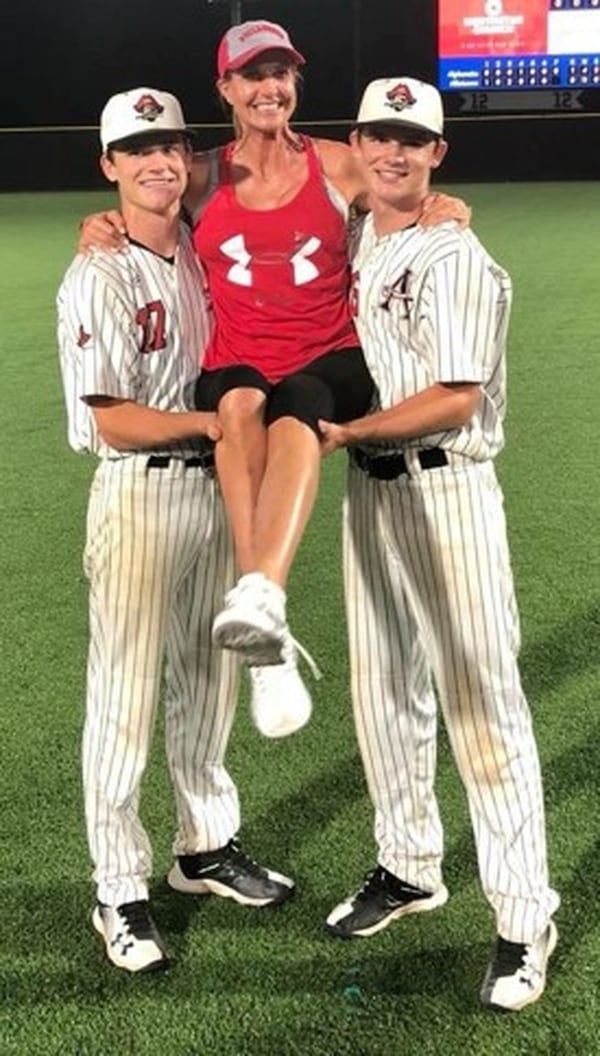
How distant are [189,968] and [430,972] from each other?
0.50 meters

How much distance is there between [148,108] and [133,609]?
99cm

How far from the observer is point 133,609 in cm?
277

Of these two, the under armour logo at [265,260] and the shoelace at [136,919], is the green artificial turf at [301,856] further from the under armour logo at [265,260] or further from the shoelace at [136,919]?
the under armour logo at [265,260]

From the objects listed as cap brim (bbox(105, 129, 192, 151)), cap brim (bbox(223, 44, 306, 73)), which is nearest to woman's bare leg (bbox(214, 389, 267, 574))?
cap brim (bbox(105, 129, 192, 151))

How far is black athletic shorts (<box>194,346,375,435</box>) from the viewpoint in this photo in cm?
250

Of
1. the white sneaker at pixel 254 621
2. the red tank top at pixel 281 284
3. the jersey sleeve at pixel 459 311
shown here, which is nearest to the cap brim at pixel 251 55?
the red tank top at pixel 281 284

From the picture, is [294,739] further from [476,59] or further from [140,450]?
[476,59]

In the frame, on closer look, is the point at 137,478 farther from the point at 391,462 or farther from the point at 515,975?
the point at 515,975

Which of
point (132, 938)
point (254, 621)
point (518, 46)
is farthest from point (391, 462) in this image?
point (518, 46)

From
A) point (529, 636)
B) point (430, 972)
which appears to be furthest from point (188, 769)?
point (529, 636)


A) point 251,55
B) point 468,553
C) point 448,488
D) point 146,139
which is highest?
point 251,55

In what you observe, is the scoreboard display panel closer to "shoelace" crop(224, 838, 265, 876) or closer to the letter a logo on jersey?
the letter a logo on jersey

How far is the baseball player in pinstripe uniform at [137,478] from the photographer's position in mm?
2617

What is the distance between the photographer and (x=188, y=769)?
3.09 metres
